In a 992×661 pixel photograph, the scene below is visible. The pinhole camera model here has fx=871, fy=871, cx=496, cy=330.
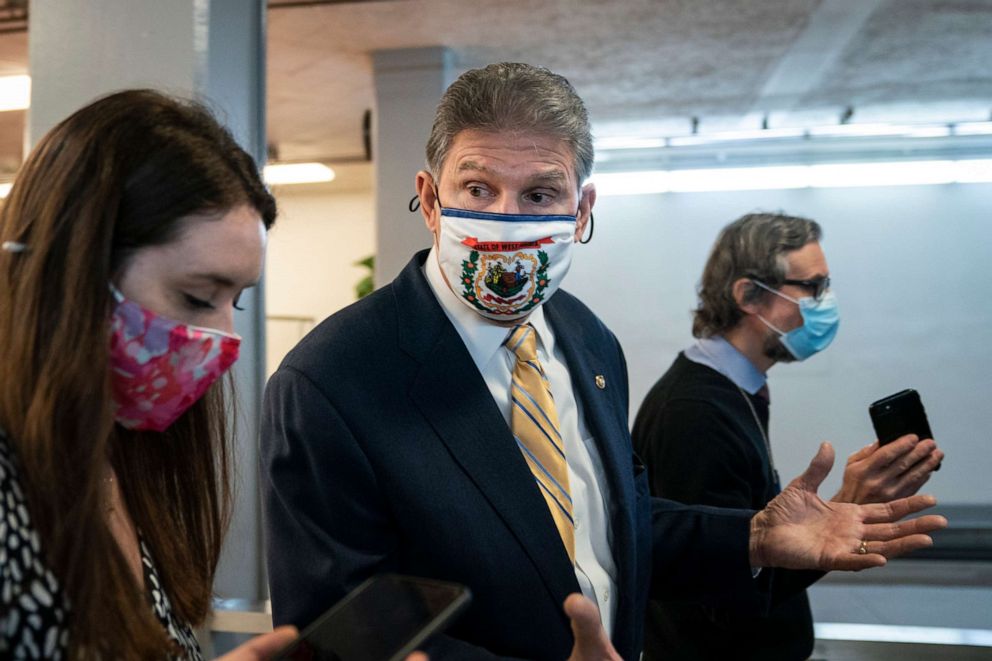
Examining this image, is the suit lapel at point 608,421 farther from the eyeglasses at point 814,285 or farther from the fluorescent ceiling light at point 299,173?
the fluorescent ceiling light at point 299,173

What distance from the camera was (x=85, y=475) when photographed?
0.92 metres

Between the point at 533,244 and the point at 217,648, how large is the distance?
186 centimetres

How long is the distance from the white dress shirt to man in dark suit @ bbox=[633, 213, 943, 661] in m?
0.43

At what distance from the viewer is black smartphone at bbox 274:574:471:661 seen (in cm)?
93

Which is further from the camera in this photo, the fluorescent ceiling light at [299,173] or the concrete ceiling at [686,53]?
the fluorescent ceiling light at [299,173]

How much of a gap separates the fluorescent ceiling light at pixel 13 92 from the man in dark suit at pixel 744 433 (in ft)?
15.0

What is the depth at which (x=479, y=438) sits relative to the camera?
1.38 m

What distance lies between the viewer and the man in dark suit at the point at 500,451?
129 cm

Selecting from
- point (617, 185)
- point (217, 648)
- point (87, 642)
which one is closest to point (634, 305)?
point (617, 185)

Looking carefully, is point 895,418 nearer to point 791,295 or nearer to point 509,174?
point 791,295

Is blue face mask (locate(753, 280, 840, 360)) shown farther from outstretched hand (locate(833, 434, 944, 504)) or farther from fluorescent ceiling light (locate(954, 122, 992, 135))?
fluorescent ceiling light (locate(954, 122, 992, 135))

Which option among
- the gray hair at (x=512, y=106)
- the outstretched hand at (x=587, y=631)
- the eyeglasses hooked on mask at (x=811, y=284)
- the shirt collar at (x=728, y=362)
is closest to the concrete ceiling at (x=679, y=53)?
the eyeglasses hooked on mask at (x=811, y=284)

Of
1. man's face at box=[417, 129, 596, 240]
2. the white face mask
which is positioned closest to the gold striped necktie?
the white face mask

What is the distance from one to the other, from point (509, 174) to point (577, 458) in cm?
51
